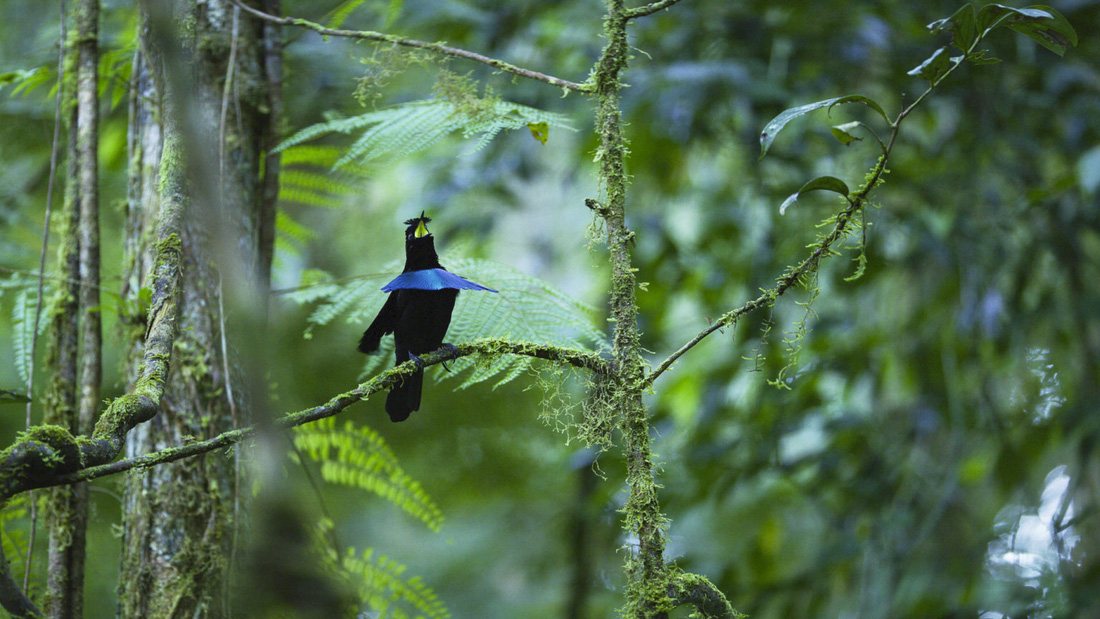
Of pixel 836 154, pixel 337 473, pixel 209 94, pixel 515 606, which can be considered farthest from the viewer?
pixel 515 606

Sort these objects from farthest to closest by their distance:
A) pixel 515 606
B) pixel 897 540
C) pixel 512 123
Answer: pixel 515 606, pixel 897 540, pixel 512 123

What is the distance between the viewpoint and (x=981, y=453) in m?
4.09

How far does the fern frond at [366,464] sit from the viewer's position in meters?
2.11

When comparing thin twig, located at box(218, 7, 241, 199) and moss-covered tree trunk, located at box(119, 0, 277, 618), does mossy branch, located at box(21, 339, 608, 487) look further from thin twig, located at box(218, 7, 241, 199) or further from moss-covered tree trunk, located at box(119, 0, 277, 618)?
thin twig, located at box(218, 7, 241, 199)

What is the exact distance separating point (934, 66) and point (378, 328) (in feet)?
3.91

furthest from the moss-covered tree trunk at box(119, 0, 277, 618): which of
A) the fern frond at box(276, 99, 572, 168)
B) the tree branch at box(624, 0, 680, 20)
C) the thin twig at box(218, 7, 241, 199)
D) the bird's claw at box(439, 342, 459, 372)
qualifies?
the tree branch at box(624, 0, 680, 20)

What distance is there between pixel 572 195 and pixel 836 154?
3.33 metres

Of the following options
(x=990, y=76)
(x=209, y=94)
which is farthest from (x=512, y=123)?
(x=990, y=76)

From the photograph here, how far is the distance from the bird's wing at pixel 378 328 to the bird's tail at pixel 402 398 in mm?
195

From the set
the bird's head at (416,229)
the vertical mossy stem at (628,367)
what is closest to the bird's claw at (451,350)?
the bird's head at (416,229)

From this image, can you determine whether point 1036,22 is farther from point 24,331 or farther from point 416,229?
point 24,331

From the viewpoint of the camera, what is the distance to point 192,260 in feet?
5.81

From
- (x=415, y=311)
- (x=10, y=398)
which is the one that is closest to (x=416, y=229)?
(x=415, y=311)

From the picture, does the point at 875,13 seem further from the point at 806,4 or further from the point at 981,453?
the point at 981,453
